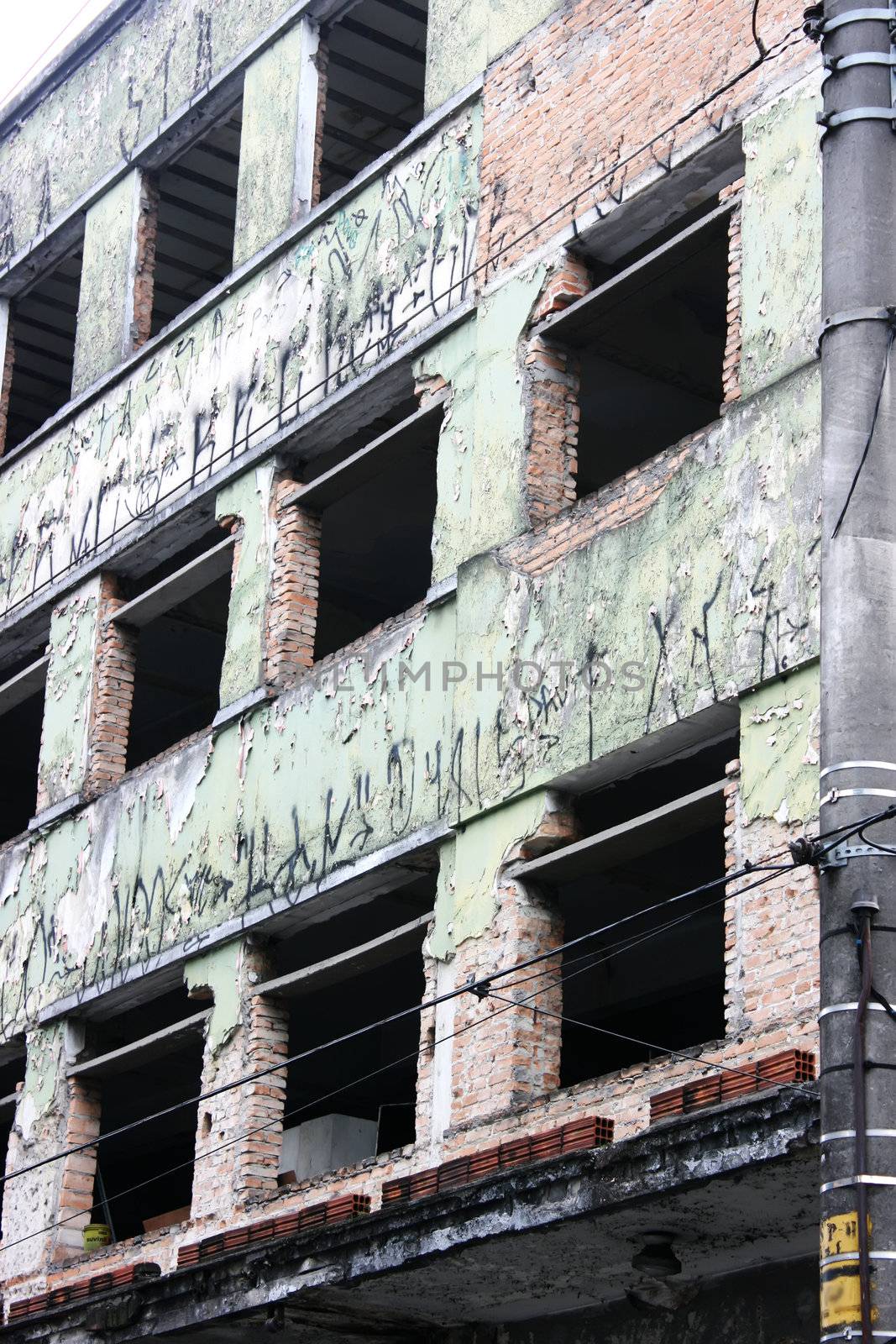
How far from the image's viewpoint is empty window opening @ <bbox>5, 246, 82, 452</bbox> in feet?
75.3

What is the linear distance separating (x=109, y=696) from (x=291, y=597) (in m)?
2.76

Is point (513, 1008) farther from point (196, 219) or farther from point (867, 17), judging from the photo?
point (196, 219)

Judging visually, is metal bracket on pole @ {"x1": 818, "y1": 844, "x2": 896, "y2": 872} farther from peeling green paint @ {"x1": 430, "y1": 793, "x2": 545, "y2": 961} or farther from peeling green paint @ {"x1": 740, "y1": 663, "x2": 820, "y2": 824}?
peeling green paint @ {"x1": 430, "y1": 793, "x2": 545, "y2": 961}

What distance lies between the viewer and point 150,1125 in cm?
2436

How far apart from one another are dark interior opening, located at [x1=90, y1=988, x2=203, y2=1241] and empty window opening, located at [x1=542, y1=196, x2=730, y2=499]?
6.93 metres

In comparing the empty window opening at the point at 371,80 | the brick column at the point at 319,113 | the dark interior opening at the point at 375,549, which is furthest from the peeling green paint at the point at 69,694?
the empty window opening at the point at 371,80

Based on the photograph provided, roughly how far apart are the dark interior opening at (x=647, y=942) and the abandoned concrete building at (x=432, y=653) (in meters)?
0.06

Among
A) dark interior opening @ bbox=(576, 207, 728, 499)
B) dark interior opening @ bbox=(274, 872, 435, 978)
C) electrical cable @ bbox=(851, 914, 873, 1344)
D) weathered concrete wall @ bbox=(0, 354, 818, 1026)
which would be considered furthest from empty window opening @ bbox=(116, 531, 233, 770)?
electrical cable @ bbox=(851, 914, 873, 1344)

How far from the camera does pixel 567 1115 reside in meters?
12.4

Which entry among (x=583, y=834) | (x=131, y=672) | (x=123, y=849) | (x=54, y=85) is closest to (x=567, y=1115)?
(x=583, y=834)

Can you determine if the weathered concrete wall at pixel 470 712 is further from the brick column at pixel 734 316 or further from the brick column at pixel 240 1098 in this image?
the brick column at pixel 240 1098

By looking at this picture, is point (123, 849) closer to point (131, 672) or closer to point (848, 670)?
point (131, 672)

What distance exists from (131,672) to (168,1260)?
5369 millimetres

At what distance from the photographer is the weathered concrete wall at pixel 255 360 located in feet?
52.7
